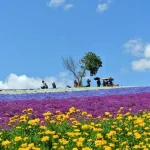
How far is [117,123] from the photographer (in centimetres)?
1242

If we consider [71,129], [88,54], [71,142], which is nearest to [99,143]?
[71,142]

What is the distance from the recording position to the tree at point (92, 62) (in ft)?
274

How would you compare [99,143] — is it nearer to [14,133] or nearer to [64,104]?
[14,133]

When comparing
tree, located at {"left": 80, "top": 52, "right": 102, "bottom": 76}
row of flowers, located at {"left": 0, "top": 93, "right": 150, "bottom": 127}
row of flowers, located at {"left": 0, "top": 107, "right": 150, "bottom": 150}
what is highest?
tree, located at {"left": 80, "top": 52, "right": 102, "bottom": 76}

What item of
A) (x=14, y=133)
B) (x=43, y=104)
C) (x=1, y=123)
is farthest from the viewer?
(x=43, y=104)

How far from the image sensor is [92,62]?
83.8 metres

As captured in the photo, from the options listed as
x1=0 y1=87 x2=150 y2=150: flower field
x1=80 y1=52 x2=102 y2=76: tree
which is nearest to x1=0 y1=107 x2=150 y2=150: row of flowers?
x1=0 y1=87 x2=150 y2=150: flower field

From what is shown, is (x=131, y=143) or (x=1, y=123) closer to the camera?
(x=131, y=143)

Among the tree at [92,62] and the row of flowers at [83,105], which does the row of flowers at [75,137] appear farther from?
the tree at [92,62]

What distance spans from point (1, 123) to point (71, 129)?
352 centimetres

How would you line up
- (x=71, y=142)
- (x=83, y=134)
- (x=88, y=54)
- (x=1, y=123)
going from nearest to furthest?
(x=71, y=142) → (x=83, y=134) → (x=1, y=123) → (x=88, y=54)

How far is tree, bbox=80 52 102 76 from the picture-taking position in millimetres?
83625

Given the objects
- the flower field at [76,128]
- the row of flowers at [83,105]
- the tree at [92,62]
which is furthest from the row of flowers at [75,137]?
the tree at [92,62]

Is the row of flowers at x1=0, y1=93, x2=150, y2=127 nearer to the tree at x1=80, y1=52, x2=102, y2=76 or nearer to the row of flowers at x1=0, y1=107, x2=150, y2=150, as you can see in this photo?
the row of flowers at x1=0, y1=107, x2=150, y2=150
